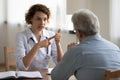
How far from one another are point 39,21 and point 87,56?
0.97 m

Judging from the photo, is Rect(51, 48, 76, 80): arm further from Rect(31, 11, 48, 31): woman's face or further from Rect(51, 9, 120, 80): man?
Rect(31, 11, 48, 31): woman's face

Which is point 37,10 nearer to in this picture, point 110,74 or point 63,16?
point 110,74

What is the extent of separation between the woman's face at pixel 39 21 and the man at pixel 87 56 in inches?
32.0

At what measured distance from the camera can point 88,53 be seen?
59.9 inches

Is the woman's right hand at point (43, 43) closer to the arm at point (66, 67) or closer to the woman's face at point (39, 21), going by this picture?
the woman's face at point (39, 21)

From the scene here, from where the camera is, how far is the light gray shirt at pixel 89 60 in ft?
4.93

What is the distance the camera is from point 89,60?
1.51m

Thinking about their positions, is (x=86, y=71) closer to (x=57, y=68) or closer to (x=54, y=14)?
(x=57, y=68)

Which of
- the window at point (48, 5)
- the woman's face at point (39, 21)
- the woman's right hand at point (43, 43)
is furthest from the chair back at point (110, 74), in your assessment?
the window at point (48, 5)

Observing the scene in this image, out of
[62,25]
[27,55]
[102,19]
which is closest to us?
[27,55]

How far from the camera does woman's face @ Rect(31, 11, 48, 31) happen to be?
2381mm

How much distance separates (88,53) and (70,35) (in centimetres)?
251

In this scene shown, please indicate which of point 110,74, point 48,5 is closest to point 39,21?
point 110,74

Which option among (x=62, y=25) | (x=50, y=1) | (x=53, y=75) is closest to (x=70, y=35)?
(x=62, y=25)
